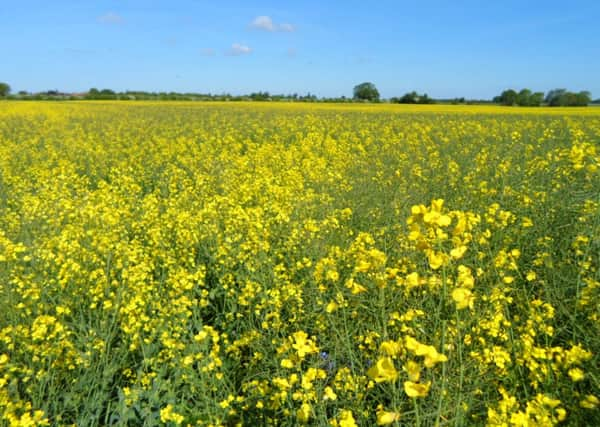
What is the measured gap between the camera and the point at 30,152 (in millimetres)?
8914

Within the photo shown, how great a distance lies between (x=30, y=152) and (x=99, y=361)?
8352 mm

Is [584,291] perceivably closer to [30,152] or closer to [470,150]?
[470,150]

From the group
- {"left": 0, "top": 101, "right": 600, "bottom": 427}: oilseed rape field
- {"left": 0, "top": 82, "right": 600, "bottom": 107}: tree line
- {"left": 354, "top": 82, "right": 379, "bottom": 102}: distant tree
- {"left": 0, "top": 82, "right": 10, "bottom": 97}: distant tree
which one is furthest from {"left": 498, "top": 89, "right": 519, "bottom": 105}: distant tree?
{"left": 0, "top": 82, "right": 10, "bottom": 97}: distant tree

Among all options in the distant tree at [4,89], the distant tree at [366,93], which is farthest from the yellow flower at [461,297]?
the distant tree at [4,89]

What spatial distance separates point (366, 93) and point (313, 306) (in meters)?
Answer: 49.9

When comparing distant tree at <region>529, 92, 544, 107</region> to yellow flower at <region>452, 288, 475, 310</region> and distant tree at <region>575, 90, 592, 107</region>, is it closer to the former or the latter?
distant tree at <region>575, 90, 592, 107</region>

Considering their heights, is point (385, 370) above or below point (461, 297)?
below

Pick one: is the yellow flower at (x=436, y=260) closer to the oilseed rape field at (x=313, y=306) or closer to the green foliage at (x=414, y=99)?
the oilseed rape field at (x=313, y=306)

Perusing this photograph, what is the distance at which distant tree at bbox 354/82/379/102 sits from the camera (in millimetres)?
48125

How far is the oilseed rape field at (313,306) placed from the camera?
183 centimetres

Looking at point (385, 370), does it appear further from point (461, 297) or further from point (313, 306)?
point (313, 306)

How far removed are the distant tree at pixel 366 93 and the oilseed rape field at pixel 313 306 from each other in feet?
144

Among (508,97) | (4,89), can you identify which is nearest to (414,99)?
(508,97)

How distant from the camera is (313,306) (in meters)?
2.73
